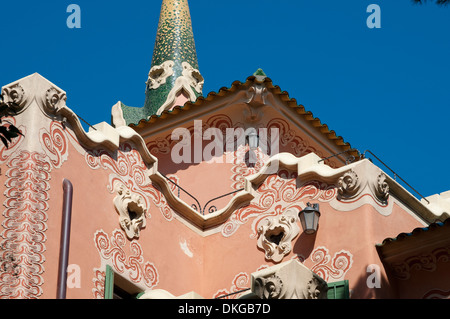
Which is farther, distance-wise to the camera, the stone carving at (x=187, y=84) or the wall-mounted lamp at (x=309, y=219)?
the stone carving at (x=187, y=84)

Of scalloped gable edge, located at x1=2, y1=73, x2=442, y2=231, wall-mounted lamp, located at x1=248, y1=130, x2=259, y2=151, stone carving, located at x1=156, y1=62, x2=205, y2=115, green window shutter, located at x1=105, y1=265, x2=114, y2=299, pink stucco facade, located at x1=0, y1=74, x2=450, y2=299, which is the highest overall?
stone carving, located at x1=156, y1=62, x2=205, y2=115

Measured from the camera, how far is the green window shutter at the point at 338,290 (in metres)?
14.8

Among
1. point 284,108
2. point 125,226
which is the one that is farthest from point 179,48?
point 125,226

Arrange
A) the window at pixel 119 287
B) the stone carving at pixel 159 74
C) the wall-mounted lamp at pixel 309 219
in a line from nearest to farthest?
the window at pixel 119 287 < the wall-mounted lamp at pixel 309 219 < the stone carving at pixel 159 74

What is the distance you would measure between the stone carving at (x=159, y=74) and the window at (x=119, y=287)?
7335 mm

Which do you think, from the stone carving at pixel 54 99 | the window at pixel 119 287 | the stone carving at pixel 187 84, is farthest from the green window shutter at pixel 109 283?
the stone carving at pixel 187 84

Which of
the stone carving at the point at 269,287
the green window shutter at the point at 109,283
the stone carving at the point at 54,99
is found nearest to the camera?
the stone carving at the point at 269,287

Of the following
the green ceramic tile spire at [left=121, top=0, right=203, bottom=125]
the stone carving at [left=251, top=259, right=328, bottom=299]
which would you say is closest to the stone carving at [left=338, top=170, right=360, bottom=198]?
the stone carving at [left=251, top=259, right=328, bottom=299]

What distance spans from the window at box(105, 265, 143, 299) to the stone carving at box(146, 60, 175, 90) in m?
7.34

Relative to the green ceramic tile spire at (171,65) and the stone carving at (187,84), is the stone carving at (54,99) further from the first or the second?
the stone carving at (187,84)

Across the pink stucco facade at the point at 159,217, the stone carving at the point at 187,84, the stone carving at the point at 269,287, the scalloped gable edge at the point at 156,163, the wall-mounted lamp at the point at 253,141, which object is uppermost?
the stone carving at the point at 187,84

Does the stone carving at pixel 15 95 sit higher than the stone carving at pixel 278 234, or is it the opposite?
the stone carving at pixel 15 95

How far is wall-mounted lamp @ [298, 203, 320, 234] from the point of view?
15.5 metres

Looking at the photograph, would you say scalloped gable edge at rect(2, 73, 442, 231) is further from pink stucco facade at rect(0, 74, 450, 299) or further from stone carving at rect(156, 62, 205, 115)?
stone carving at rect(156, 62, 205, 115)
